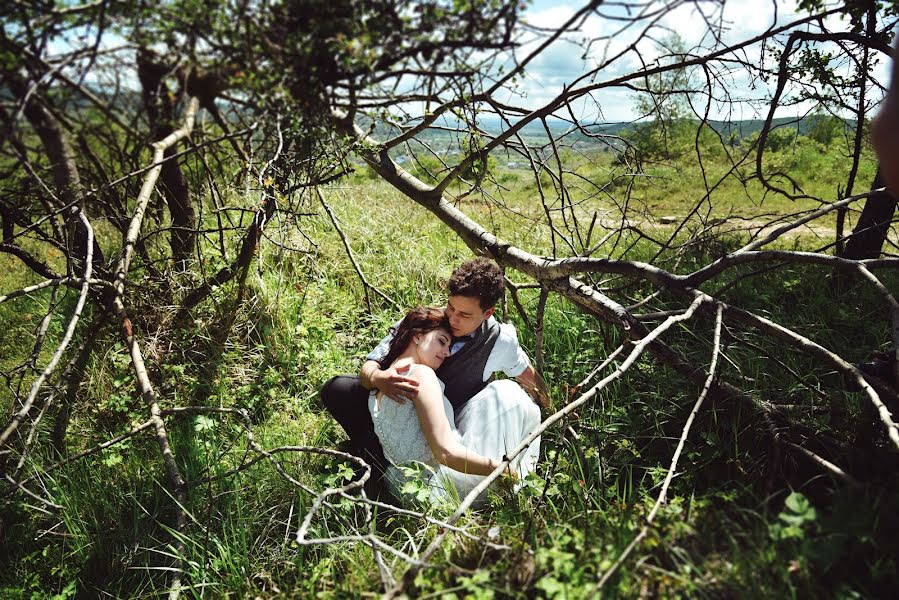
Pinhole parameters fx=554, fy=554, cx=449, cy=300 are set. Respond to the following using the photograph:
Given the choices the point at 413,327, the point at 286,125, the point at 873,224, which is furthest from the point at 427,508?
the point at 873,224

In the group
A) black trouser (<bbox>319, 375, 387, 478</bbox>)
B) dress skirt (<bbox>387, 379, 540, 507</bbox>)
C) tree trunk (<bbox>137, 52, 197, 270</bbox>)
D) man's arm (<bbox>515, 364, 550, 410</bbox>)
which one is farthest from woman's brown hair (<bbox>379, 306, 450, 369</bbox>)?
tree trunk (<bbox>137, 52, 197, 270</bbox>)

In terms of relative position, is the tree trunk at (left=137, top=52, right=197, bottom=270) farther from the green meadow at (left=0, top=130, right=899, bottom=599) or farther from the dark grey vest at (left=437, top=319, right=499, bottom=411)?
the dark grey vest at (left=437, top=319, right=499, bottom=411)

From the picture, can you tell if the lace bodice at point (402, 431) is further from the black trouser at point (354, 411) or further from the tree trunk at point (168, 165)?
the tree trunk at point (168, 165)

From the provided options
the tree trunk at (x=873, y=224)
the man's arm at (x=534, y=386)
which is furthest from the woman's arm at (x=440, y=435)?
the tree trunk at (x=873, y=224)

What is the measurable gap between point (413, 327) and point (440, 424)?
551mm

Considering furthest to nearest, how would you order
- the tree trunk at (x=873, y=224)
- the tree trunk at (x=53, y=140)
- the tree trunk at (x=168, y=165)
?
the tree trunk at (x=873, y=224)
the tree trunk at (x=168, y=165)
the tree trunk at (x=53, y=140)

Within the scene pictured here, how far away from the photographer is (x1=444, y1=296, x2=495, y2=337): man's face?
2783 millimetres

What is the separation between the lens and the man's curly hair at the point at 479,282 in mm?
2748

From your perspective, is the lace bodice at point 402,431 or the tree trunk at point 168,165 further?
the lace bodice at point 402,431

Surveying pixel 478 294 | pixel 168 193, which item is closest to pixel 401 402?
pixel 478 294

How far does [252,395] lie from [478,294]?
5.61 ft

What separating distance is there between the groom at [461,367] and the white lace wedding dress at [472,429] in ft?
0.38

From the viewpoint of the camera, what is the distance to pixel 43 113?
1.28 m

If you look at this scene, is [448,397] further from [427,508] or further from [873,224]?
[873,224]
